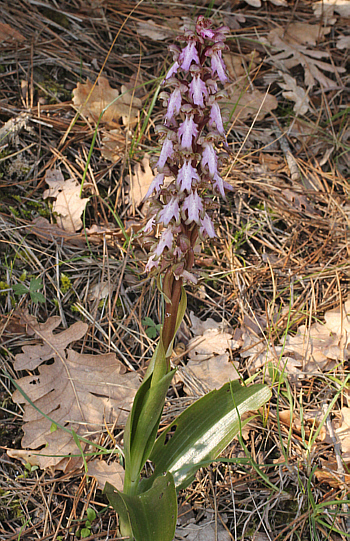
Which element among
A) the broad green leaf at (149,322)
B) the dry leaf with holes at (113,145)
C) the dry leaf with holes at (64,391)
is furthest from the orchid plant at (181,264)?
the dry leaf with holes at (113,145)

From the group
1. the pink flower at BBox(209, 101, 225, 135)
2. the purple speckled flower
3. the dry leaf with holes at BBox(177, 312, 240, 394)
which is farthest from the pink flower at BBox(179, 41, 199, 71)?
the dry leaf with holes at BBox(177, 312, 240, 394)

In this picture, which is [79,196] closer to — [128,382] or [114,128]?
[114,128]

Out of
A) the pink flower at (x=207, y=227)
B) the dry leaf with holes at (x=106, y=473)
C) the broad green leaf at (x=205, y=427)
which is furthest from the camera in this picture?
the dry leaf with holes at (x=106, y=473)

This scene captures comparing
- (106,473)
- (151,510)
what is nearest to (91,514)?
(106,473)

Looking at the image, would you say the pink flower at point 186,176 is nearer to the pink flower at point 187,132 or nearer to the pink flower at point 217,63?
the pink flower at point 187,132

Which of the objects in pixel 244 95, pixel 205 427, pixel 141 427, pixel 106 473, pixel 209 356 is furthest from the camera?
pixel 244 95

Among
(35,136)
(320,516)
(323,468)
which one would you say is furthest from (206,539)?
(35,136)

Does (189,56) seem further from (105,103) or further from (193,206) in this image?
(105,103)
